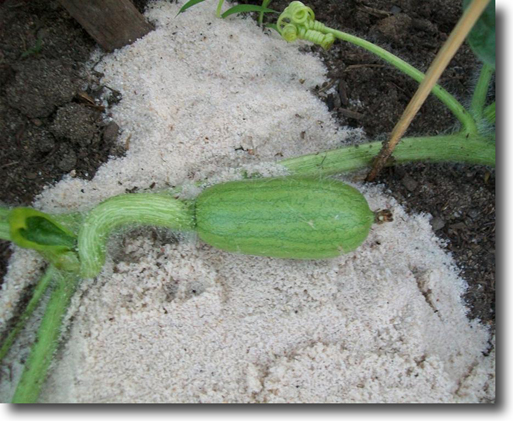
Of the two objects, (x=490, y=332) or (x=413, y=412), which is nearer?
(x=413, y=412)

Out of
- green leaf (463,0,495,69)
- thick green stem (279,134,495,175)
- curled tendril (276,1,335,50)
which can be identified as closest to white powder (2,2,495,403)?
thick green stem (279,134,495,175)

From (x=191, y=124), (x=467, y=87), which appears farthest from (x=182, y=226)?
(x=467, y=87)

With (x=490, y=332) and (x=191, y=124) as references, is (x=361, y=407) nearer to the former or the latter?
(x=490, y=332)

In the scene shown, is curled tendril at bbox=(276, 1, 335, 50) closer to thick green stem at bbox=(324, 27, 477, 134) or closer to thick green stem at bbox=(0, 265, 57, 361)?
thick green stem at bbox=(324, 27, 477, 134)

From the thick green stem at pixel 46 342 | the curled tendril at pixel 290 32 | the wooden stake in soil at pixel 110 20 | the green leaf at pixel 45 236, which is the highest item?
the wooden stake in soil at pixel 110 20

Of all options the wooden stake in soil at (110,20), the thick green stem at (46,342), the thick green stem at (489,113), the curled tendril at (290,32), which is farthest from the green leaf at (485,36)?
the thick green stem at (46,342)

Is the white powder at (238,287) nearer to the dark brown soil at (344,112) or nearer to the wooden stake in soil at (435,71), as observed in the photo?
the dark brown soil at (344,112)
